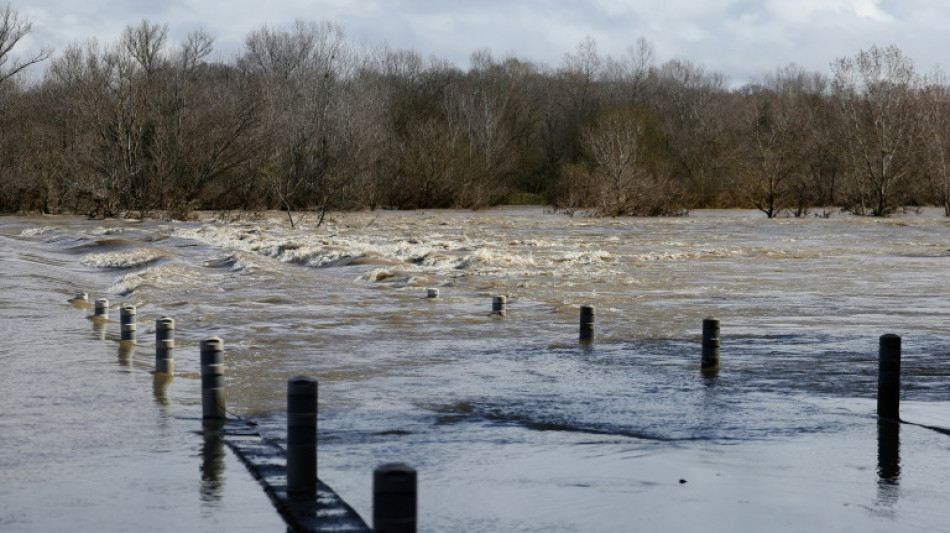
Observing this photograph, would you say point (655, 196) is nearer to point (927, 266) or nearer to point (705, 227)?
point (705, 227)

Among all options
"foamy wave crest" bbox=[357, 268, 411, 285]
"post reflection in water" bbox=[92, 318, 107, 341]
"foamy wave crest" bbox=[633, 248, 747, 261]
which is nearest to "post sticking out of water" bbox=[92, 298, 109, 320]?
"post reflection in water" bbox=[92, 318, 107, 341]

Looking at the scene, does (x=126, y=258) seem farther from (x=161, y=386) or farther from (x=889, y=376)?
(x=889, y=376)

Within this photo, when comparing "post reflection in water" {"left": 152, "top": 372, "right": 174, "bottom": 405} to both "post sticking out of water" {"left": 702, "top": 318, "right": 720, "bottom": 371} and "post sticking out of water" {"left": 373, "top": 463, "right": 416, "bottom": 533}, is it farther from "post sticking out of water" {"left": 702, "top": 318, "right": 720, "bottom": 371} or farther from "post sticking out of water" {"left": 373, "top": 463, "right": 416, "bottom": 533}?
"post sticking out of water" {"left": 373, "top": 463, "right": 416, "bottom": 533}

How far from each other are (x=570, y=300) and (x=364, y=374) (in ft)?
36.3

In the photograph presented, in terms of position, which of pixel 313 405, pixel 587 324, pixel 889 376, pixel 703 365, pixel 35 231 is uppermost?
pixel 35 231

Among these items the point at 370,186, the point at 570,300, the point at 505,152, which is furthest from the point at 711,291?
the point at 505,152

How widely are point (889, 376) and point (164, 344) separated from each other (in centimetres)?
812

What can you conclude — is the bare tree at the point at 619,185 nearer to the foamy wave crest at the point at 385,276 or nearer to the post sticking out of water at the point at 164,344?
the foamy wave crest at the point at 385,276

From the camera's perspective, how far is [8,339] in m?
19.4

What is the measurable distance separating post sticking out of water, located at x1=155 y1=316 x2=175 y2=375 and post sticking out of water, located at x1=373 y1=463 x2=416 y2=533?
948 cm

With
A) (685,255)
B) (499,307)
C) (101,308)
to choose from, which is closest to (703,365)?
(499,307)

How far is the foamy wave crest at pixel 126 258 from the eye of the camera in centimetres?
3702

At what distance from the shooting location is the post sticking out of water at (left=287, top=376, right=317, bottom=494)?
324 inches

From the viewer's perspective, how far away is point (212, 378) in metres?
11.5
